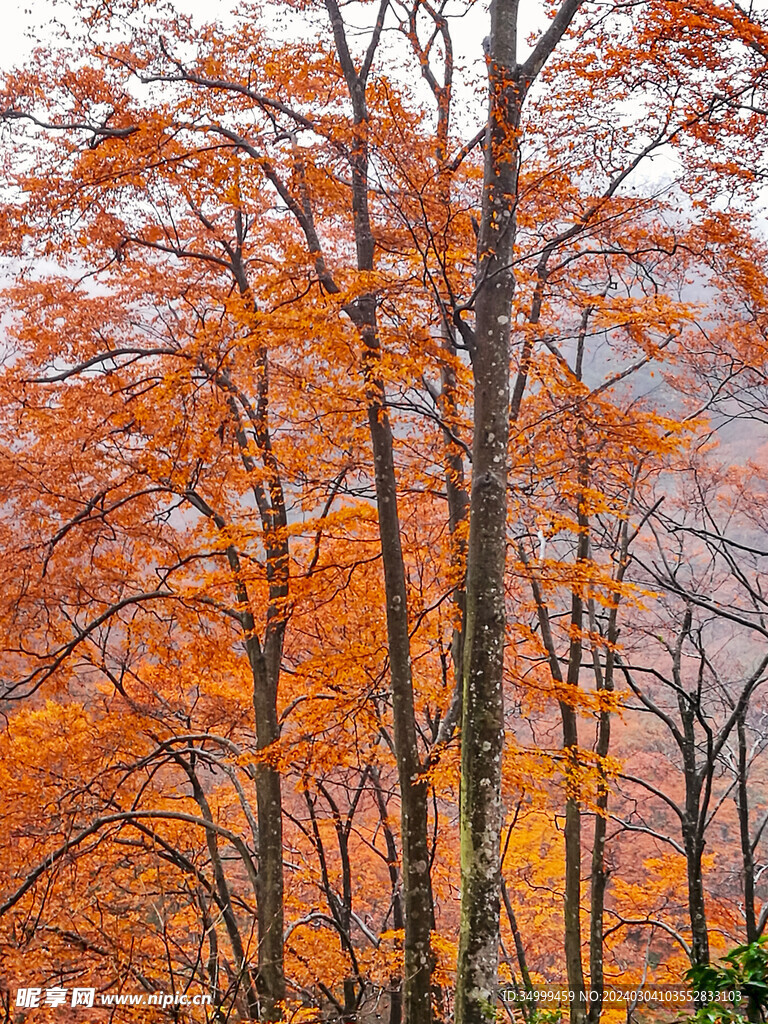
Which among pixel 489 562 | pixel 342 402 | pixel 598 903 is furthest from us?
pixel 598 903

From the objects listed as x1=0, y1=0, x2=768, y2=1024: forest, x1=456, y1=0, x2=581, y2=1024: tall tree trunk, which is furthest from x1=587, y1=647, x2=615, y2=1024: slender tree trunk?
x1=456, y1=0, x2=581, y2=1024: tall tree trunk

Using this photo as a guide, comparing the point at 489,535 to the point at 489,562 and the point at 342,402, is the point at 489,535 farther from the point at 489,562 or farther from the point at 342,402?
the point at 342,402

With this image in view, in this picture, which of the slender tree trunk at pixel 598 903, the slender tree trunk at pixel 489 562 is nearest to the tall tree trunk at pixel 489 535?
the slender tree trunk at pixel 489 562

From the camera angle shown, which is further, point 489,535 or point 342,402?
point 342,402

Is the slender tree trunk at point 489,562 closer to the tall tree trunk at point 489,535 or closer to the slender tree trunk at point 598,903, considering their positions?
the tall tree trunk at point 489,535

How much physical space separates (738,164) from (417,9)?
A: 3.63m

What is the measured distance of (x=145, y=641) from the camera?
7270 millimetres

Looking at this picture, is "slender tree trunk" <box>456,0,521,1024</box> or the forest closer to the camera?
"slender tree trunk" <box>456,0,521,1024</box>

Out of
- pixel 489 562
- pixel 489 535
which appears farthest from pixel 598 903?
pixel 489 535

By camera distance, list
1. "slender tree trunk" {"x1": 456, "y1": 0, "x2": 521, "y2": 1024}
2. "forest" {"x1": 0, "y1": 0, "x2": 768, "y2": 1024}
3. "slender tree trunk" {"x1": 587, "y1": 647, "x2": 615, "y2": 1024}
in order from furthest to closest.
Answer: "slender tree trunk" {"x1": 587, "y1": 647, "x2": 615, "y2": 1024}, "forest" {"x1": 0, "y1": 0, "x2": 768, "y2": 1024}, "slender tree trunk" {"x1": 456, "y1": 0, "x2": 521, "y2": 1024}

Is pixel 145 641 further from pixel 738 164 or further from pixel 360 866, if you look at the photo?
pixel 360 866

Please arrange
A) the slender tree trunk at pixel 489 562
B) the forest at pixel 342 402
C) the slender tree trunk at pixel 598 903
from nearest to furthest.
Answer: the slender tree trunk at pixel 489 562 → the forest at pixel 342 402 → the slender tree trunk at pixel 598 903

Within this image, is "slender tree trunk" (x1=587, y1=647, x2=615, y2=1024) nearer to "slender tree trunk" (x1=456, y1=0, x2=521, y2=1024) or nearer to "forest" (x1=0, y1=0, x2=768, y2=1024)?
"forest" (x1=0, y1=0, x2=768, y2=1024)

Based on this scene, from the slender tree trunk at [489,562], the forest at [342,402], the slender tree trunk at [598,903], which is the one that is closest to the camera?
the slender tree trunk at [489,562]
